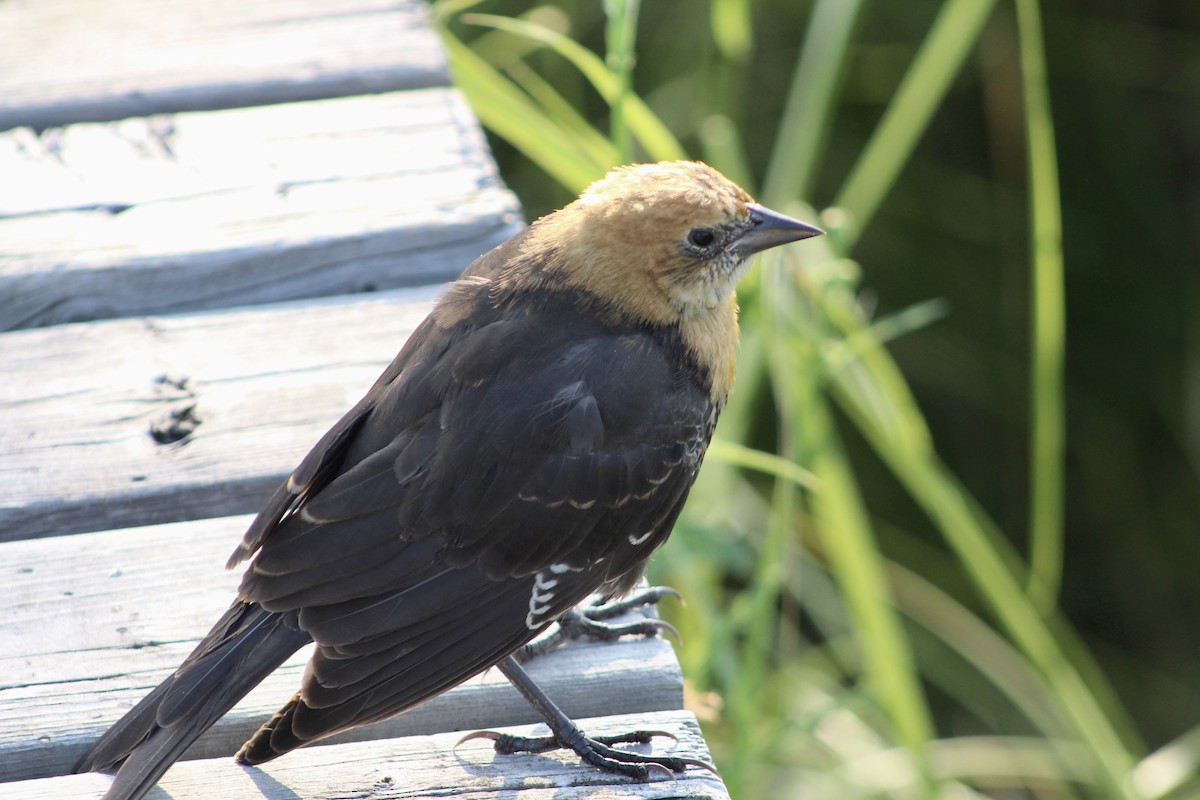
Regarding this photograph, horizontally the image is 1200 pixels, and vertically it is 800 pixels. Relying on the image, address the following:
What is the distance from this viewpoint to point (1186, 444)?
425cm

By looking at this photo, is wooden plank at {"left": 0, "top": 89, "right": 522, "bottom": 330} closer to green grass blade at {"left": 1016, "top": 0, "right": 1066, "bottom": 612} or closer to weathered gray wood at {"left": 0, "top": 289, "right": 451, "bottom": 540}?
weathered gray wood at {"left": 0, "top": 289, "right": 451, "bottom": 540}

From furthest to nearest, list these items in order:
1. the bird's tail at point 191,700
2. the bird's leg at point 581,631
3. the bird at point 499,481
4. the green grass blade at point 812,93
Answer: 1. the green grass blade at point 812,93
2. the bird's leg at point 581,631
3. the bird at point 499,481
4. the bird's tail at point 191,700

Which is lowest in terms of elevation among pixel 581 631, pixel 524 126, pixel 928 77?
pixel 581 631

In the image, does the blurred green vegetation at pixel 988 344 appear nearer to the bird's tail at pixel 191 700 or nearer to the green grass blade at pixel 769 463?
the green grass blade at pixel 769 463

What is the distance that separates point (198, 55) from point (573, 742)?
83.7 inches

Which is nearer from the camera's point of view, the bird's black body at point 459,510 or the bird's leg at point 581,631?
the bird's black body at point 459,510

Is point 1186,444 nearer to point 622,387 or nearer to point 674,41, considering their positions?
point 674,41

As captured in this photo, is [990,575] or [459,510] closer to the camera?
[459,510]

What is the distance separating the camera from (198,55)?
10.5ft

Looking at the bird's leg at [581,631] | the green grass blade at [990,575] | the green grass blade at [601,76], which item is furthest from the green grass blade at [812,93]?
the bird's leg at [581,631]

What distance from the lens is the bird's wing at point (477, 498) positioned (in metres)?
1.86

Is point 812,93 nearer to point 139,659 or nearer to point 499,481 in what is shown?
point 499,481

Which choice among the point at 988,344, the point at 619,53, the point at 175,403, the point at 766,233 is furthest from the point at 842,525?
the point at 988,344

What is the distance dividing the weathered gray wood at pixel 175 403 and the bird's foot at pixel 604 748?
65 cm
